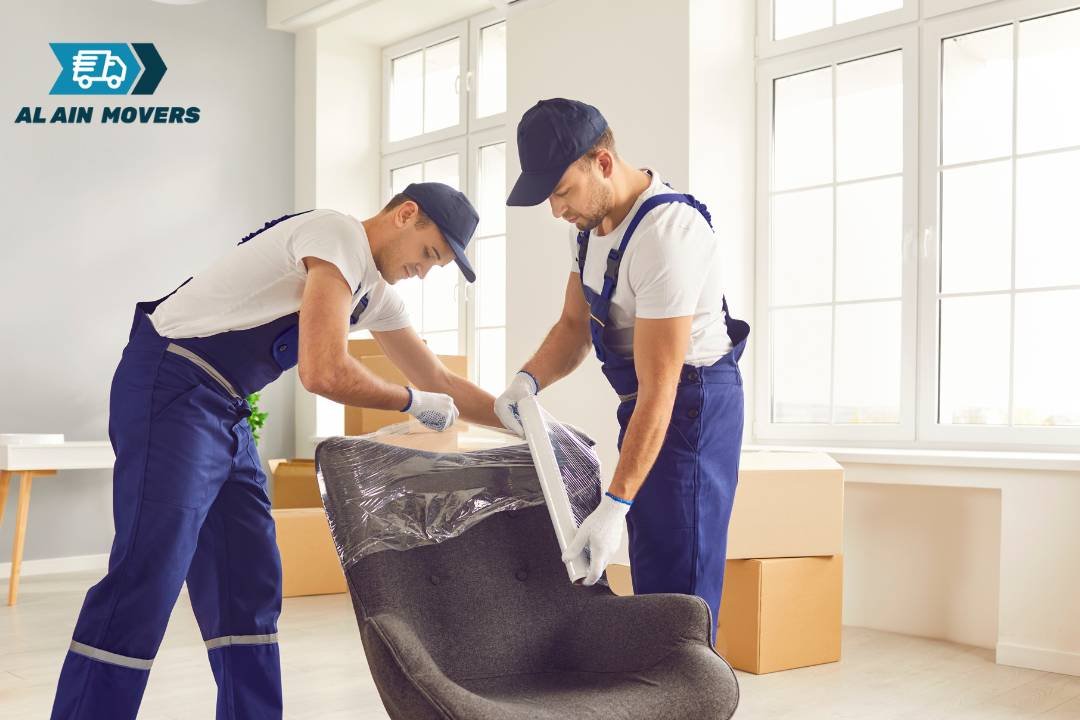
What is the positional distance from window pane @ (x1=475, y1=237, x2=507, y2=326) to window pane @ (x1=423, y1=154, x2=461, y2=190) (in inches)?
15.5

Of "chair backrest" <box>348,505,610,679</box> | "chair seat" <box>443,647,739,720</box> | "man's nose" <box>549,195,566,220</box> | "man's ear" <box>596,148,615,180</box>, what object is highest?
"man's ear" <box>596,148,615,180</box>

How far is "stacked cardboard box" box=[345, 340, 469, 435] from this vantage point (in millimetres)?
4379

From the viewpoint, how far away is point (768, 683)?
290 cm

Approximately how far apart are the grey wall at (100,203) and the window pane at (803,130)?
2.89 metres

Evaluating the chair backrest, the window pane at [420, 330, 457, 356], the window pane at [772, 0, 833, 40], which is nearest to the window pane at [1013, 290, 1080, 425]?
the window pane at [772, 0, 833, 40]

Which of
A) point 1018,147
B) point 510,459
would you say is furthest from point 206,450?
point 1018,147

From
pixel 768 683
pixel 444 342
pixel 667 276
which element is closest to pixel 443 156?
pixel 444 342

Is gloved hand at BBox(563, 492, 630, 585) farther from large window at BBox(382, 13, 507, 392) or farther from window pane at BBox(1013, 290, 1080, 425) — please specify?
large window at BBox(382, 13, 507, 392)

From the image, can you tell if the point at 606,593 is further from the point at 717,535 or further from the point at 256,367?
the point at 256,367

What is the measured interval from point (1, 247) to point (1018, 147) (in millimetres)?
4202

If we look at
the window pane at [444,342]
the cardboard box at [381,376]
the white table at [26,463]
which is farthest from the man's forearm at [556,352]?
the window pane at [444,342]

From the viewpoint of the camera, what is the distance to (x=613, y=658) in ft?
5.68

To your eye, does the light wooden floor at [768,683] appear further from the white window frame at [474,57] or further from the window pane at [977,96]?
the white window frame at [474,57]

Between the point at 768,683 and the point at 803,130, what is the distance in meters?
2.07
